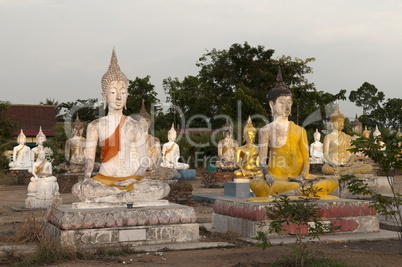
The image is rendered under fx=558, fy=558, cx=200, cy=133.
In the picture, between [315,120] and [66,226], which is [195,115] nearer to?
[315,120]

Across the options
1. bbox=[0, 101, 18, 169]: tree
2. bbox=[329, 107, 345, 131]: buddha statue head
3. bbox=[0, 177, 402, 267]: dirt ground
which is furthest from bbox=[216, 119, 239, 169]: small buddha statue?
bbox=[0, 101, 18, 169]: tree

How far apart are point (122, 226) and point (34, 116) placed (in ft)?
115

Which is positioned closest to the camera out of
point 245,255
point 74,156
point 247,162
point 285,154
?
point 245,255

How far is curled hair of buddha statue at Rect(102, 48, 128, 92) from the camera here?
9227 mm

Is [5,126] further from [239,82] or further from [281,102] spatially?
[281,102]

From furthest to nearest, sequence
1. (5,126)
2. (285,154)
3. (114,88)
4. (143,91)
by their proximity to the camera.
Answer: (143,91) < (5,126) < (285,154) < (114,88)

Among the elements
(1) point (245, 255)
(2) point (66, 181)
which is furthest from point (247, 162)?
(1) point (245, 255)

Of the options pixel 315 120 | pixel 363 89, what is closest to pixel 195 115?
pixel 315 120

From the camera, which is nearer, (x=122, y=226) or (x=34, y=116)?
(x=122, y=226)

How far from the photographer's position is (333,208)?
9.02 meters

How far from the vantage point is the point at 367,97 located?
4834 cm

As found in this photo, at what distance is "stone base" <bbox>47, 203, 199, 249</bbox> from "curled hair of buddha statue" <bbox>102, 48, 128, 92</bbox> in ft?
7.08

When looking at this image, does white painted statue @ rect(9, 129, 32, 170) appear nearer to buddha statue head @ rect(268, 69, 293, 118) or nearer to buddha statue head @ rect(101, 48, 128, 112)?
buddha statue head @ rect(101, 48, 128, 112)

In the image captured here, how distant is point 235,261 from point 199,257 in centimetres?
56
